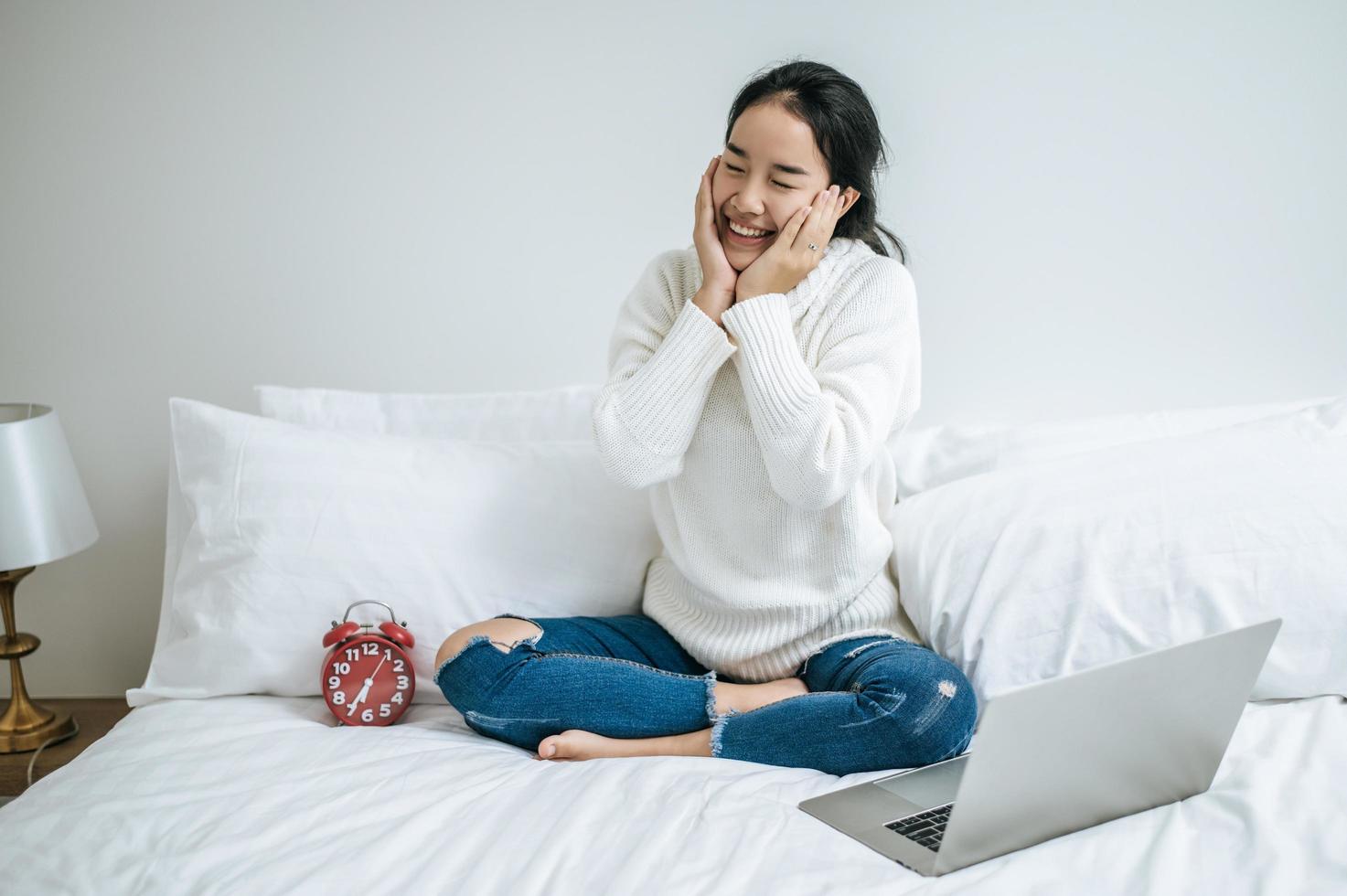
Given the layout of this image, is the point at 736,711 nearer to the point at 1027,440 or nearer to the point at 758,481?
the point at 758,481

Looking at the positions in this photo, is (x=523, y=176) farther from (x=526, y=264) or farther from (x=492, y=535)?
(x=492, y=535)

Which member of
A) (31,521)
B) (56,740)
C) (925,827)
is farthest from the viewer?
(56,740)

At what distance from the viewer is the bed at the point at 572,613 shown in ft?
3.01

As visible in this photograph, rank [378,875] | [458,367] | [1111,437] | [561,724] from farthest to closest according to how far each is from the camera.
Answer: [458,367] → [1111,437] → [561,724] → [378,875]

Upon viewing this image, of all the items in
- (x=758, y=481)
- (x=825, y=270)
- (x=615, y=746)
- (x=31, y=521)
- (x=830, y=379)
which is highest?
(x=825, y=270)

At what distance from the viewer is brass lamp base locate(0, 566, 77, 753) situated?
1.62 metres

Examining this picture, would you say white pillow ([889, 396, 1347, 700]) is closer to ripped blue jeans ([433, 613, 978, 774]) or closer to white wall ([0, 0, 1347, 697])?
ripped blue jeans ([433, 613, 978, 774])

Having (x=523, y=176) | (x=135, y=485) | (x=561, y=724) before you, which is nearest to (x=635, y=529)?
(x=561, y=724)

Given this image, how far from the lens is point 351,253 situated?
182cm

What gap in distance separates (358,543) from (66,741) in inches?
26.2

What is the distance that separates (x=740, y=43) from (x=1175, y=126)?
701 millimetres

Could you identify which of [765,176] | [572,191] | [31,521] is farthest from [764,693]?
[31,521]

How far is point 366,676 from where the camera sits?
133cm

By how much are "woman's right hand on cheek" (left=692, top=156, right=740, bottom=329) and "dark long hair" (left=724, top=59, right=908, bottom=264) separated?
108 mm
